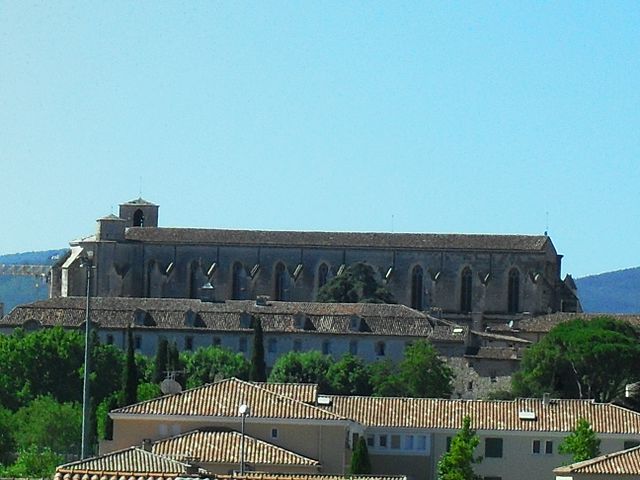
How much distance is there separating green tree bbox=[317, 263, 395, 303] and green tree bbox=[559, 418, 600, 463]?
3126 inches

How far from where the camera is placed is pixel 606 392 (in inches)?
5000

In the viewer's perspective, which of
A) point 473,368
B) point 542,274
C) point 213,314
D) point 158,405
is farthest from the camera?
point 542,274

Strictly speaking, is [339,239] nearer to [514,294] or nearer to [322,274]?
[322,274]

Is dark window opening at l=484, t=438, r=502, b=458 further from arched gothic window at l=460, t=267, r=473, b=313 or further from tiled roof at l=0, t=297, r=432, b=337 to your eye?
arched gothic window at l=460, t=267, r=473, b=313

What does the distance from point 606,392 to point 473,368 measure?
42.9 ft

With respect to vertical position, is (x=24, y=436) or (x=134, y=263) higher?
(x=134, y=263)

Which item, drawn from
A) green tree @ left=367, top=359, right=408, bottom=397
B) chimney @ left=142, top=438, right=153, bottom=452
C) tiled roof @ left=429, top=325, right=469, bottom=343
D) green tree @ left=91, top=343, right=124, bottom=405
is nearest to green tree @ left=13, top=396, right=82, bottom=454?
green tree @ left=91, top=343, right=124, bottom=405

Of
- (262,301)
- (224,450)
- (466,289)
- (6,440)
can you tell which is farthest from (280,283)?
(224,450)

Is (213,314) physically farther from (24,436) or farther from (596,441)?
(596,441)

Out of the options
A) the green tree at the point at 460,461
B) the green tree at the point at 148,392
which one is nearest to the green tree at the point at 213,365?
the green tree at the point at 148,392

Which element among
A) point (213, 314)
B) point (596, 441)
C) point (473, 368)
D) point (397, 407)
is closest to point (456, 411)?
point (397, 407)

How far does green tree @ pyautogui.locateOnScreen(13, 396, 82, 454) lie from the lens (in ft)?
339

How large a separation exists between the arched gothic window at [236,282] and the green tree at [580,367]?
4122 cm

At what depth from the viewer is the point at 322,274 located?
171125 millimetres
